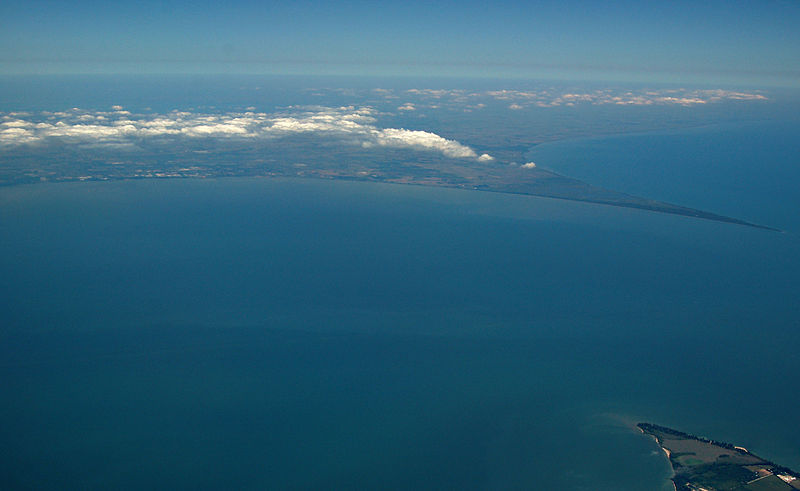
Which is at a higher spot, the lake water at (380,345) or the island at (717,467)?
the lake water at (380,345)

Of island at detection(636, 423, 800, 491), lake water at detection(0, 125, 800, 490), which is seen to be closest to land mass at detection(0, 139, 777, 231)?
lake water at detection(0, 125, 800, 490)

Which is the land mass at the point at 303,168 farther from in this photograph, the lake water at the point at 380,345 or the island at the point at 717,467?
the island at the point at 717,467

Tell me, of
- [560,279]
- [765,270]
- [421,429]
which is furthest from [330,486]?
[765,270]

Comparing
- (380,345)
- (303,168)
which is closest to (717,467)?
(380,345)

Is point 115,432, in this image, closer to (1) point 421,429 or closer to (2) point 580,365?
(1) point 421,429

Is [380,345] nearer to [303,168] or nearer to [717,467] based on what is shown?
[717,467]

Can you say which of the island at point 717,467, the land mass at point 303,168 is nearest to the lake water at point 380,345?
the island at point 717,467

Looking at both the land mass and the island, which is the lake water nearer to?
the island
